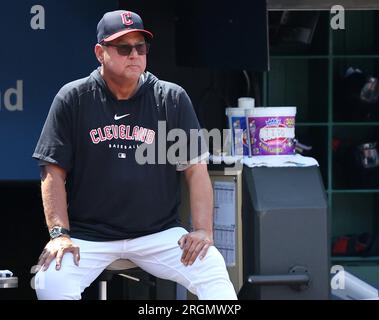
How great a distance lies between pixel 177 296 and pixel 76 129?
117 centimetres

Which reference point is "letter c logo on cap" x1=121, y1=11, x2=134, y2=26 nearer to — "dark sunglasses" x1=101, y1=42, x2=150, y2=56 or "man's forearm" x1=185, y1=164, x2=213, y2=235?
"dark sunglasses" x1=101, y1=42, x2=150, y2=56

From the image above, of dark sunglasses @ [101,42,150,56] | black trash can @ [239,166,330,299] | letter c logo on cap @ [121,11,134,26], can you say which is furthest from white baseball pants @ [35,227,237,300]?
letter c logo on cap @ [121,11,134,26]

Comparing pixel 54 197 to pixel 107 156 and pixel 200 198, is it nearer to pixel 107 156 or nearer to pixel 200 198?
pixel 107 156

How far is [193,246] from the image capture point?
4133 mm

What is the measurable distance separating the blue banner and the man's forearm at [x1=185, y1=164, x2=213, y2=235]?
115 centimetres

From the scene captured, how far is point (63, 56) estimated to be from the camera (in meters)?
5.18

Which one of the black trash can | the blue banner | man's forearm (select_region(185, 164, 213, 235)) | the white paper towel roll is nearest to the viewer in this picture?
man's forearm (select_region(185, 164, 213, 235))

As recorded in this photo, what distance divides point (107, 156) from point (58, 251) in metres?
0.46

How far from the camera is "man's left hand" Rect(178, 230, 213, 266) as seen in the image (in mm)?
4125

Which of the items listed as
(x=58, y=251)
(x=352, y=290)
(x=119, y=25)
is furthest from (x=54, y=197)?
(x=352, y=290)

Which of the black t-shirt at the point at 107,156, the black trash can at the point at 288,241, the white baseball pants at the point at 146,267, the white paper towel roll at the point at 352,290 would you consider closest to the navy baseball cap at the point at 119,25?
the black t-shirt at the point at 107,156

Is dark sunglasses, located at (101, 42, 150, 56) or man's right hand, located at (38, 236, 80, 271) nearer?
man's right hand, located at (38, 236, 80, 271)
